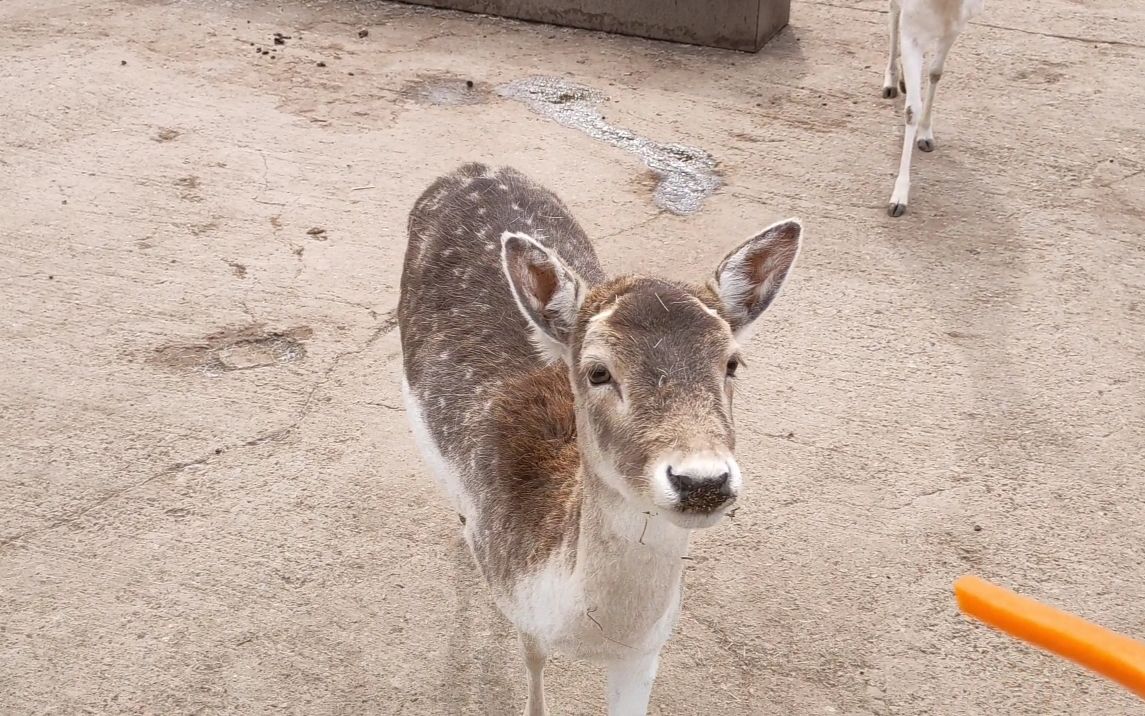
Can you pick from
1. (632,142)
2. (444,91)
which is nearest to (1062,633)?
(632,142)

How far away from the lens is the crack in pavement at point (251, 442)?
4.34m

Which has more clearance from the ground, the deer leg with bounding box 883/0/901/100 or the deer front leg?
the deer leg with bounding box 883/0/901/100

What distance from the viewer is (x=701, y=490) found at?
2289 millimetres

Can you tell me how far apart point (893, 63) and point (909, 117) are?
136 cm

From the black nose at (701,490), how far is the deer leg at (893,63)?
20.0ft

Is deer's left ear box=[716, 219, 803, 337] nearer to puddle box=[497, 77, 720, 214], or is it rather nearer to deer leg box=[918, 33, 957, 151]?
puddle box=[497, 77, 720, 214]

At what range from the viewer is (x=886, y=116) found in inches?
295

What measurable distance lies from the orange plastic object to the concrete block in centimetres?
659

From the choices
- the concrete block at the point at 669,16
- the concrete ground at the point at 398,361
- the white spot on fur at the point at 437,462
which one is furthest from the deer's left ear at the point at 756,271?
the concrete block at the point at 669,16

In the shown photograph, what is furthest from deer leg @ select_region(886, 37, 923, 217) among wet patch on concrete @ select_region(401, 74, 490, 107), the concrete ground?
wet patch on concrete @ select_region(401, 74, 490, 107)

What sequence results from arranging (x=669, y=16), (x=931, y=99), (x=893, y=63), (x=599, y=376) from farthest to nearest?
(x=669, y=16) → (x=893, y=63) → (x=931, y=99) → (x=599, y=376)

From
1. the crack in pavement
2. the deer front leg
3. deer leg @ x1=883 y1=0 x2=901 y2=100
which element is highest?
deer leg @ x1=883 y1=0 x2=901 y2=100

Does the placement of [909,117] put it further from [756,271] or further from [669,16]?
[756,271]

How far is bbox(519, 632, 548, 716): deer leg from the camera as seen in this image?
3268 mm
